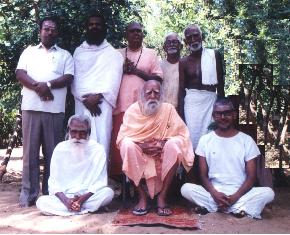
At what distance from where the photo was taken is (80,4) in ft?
21.2

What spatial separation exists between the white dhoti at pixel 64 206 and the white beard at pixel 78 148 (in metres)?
0.48

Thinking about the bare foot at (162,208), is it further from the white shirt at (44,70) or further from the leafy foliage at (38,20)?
the leafy foliage at (38,20)

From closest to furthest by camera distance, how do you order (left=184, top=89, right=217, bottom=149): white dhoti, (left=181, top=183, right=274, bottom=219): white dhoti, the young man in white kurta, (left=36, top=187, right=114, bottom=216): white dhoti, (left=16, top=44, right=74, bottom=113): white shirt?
1. (left=181, top=183, right=274, bottom=219): white dhoti
2. (left=36, top=187, right=114, bottom=216): white dhoti
3. (left=16, top=44, right=74, bottom=113): white shirt
4. the young man in white kurta
5. (left=184, top=89, right=217, bottom=149): white dhoti

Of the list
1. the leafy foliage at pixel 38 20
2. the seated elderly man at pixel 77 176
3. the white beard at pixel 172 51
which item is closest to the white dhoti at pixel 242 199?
the seated elderly man at pixel 77 176

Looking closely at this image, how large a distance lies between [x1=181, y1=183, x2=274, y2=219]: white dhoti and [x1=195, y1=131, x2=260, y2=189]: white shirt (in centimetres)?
15

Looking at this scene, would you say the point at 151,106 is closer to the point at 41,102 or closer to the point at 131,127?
the point at 131,127

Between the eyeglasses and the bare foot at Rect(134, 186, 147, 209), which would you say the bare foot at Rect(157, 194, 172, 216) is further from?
the eyeglasses

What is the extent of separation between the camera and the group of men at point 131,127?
4906 millimetres

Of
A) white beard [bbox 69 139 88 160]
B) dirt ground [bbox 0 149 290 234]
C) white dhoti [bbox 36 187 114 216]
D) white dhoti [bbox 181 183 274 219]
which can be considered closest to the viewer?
dirt ground [bbox 0 149 290 234]

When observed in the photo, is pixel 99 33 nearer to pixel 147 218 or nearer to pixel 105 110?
pixel 105 110

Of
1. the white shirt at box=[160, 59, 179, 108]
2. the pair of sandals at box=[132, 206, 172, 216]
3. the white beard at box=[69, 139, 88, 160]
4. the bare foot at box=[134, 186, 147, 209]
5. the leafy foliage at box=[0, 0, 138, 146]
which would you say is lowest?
the pair of sandals at box=[132, 206, 172, 216]

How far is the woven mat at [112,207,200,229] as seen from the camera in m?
4.37

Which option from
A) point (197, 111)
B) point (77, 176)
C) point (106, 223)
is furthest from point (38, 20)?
point (106, 223)

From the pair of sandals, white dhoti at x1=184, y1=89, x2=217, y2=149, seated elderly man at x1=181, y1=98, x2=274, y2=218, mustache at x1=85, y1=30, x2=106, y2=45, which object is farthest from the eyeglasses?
mustache at x1=85, y1=30, x2=106, y2=45
